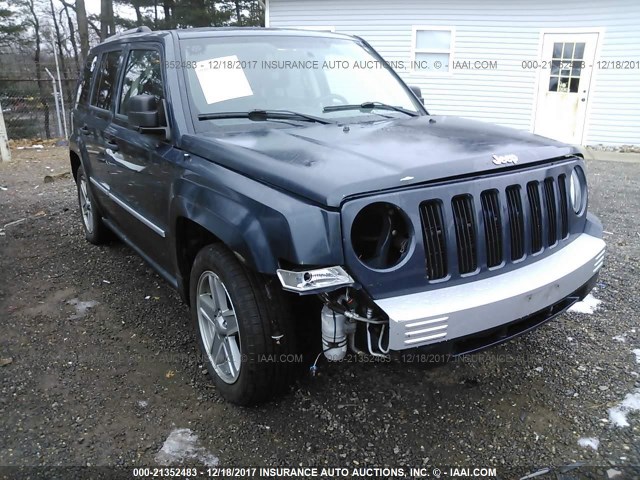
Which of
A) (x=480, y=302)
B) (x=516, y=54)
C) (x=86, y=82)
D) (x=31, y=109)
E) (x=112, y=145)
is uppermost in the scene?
(x=516, y=54)

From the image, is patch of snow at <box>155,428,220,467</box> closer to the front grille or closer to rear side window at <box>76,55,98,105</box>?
the front grille

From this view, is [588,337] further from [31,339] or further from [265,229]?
[31,339]

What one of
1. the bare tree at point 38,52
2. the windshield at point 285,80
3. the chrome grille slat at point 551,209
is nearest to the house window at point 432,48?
the windshield at point 285,80

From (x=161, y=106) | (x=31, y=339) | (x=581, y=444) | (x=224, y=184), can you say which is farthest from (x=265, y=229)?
(x=31, y=339)

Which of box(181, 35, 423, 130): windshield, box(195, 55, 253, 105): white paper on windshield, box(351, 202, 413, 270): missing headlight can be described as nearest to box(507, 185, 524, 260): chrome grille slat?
box(351, 202, 413, 270): missing headlight

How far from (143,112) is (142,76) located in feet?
2.37

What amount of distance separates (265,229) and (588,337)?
2.45 m

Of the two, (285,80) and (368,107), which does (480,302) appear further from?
(285,80)

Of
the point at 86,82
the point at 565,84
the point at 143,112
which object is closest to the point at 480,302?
the point at 143,112

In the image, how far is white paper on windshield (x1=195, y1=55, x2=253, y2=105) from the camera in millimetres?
3145

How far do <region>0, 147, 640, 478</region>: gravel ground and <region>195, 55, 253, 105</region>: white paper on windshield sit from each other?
5.25ft

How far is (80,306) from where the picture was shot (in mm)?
4012

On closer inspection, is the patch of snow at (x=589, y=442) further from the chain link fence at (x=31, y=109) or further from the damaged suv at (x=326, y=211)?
the chain link fence at (x=31, y=109)

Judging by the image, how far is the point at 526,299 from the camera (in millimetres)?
2316
